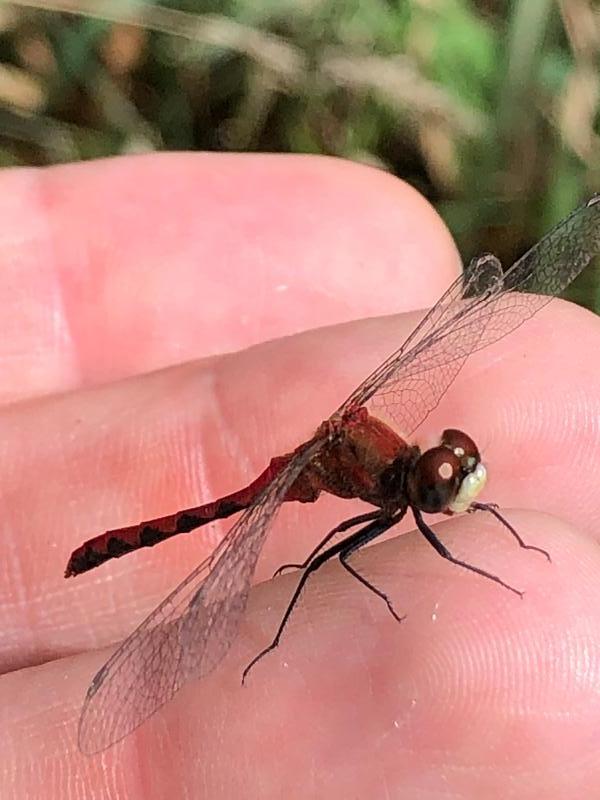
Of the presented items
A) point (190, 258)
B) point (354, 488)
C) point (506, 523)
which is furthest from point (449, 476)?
point (190, 258)

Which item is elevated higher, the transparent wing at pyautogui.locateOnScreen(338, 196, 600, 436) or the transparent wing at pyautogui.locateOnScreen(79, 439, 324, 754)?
the transparent wing at pyautogui.locateOnScreen(338, 196, 600, 436)

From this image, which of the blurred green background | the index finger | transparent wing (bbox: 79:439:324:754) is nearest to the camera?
transparent wing (bbox: 79:439:324:754)

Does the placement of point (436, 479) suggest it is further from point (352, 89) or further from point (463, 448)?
point (352, 89)

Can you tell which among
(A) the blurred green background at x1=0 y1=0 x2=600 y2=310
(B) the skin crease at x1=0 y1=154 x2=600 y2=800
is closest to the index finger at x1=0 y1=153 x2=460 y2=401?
(B) the skin crease at x1=0 y1=154 x2=600 y2=800

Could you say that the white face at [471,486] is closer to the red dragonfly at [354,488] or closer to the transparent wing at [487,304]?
the red dragonfly at [354,488]

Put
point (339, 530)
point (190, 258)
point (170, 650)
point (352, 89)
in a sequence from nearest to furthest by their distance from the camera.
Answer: point (170, 650) → point (339, 530) → point (190, 258) → point (352, 89)

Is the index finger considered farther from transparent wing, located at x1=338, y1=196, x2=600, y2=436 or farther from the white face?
the white face

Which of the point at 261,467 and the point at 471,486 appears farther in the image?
the point at 261,467
